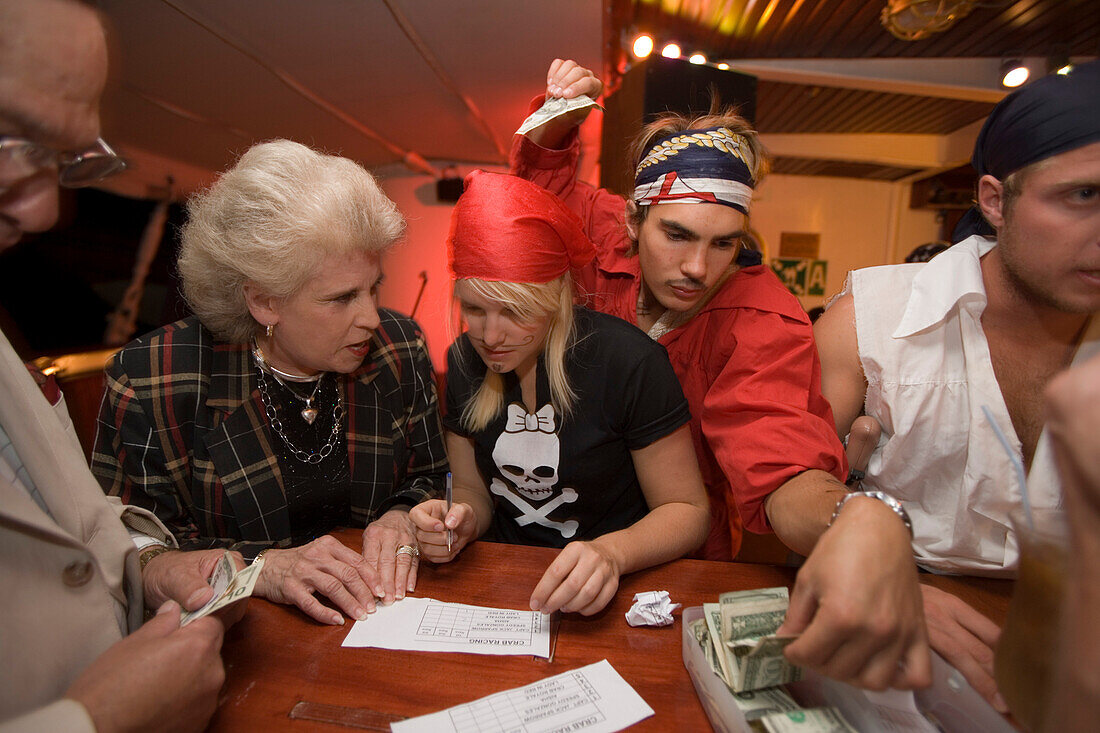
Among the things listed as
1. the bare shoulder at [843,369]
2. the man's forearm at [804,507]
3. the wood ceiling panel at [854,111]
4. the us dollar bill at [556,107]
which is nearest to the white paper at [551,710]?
the man's forearm at [804,507]

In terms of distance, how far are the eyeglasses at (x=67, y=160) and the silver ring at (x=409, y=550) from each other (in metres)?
0.94

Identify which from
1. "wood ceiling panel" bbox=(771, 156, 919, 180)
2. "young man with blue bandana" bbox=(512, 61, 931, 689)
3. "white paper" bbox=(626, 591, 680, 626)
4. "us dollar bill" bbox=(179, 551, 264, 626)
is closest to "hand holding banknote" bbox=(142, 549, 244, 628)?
"us dollar bill" bbox=(179, 551, 264, 626)

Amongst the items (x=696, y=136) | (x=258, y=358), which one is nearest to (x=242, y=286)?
(x=258, y=358)

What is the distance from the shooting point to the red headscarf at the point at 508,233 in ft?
4.53

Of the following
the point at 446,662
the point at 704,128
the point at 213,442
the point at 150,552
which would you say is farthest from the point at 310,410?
the point at 704,128

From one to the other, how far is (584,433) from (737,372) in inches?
17.4

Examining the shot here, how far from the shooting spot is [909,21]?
9.39 feet

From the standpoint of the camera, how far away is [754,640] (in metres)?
0.82

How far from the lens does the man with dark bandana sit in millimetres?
1218

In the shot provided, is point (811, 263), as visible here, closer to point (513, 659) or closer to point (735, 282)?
point (735, 282)

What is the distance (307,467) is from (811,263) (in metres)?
2.37

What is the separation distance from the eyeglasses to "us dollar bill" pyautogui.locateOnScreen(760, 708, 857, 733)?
1.19 meters

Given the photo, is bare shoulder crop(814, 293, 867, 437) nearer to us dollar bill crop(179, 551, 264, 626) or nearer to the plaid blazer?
the plaid blazer

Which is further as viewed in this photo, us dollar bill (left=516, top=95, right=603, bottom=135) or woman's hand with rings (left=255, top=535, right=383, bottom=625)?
us dollar bill (left=516, top=95, right=603, bottom=135)
